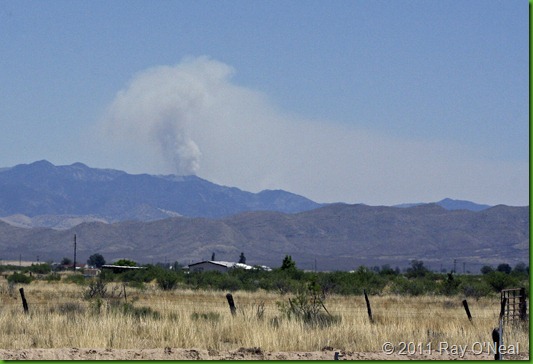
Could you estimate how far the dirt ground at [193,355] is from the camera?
62.8 ft

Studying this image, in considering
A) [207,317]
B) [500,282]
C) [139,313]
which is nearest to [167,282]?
[500,282]

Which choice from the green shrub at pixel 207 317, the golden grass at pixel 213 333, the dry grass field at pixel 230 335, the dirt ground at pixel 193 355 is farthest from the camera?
the green shrub at pixel 207 317

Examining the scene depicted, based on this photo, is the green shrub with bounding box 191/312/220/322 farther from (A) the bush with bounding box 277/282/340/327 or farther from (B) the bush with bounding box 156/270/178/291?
(B) the bush with bounding box 156/270/178/291

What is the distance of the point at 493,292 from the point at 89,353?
129 feet

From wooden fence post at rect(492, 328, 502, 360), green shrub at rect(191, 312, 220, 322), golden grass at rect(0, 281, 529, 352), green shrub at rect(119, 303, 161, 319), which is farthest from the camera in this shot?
green shrub at rect(119, 303, 161, 319)

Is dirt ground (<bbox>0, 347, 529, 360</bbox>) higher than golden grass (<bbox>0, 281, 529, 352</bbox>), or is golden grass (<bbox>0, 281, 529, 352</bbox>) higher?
golden grass (<bbox>0, 281, 529, 352</bbox>)

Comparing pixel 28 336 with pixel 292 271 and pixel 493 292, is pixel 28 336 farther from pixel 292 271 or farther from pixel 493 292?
pixel 292 271

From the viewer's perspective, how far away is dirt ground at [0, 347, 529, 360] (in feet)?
62.8

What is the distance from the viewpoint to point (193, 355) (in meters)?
20.0

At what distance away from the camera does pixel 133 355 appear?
64.3 ft

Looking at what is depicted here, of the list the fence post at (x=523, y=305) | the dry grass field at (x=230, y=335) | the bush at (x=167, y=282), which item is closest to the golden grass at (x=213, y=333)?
the dry grass field at (x=230, y=335)

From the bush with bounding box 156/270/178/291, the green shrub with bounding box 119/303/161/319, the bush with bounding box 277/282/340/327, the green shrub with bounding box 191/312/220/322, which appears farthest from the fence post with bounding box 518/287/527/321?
the bush with bounding box 156/270/178/291

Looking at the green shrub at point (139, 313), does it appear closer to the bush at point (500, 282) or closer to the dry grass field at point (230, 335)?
the dry grass field at point (230, 335)

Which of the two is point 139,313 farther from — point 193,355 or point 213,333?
point 193,355
